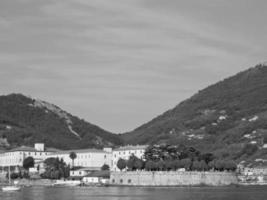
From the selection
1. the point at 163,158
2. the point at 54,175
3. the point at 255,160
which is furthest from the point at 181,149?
the point at 255,160

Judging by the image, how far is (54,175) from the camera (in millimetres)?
150250

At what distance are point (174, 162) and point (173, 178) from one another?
509cm

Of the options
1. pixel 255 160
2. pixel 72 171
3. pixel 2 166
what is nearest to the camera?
pixel 72 171

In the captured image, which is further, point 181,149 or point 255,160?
point 255,160

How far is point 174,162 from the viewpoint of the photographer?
437 ft

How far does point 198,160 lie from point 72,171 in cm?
3483

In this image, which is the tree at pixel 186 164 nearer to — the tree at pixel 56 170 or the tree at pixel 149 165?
the tree at pixel 149 165

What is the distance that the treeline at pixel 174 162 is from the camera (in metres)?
133

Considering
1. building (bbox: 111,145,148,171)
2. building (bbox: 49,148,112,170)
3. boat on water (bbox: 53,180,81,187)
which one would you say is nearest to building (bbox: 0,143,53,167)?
building (bbox: 49,148,112,170)

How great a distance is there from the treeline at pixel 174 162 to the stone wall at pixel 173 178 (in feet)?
9.83

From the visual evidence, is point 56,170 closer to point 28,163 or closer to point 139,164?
point 28,163

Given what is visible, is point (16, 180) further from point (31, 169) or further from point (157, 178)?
point (157, 178)

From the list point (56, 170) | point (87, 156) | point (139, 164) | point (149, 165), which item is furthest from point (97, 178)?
point (87, 156)

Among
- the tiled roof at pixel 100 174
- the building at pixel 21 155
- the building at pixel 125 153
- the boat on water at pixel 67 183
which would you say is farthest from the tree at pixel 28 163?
the boat on water at pixel 67 183
